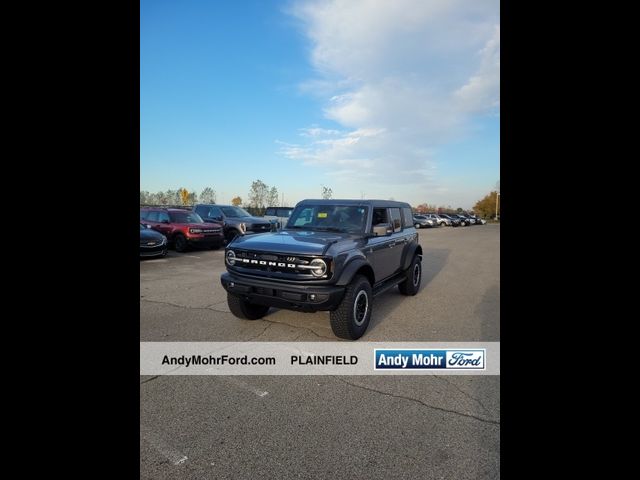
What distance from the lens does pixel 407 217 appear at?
7039 mm

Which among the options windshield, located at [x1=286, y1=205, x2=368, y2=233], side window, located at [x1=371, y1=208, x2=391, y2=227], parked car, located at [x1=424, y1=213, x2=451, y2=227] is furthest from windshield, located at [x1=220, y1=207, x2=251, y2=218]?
parked car, located at [x1=424, y1=213, x2=451, y2=227]

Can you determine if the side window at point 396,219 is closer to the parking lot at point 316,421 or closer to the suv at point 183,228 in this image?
the parking lot at point 316,421

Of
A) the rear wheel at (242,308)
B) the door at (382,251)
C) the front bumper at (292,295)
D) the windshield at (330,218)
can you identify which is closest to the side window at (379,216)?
the door at (382,251)

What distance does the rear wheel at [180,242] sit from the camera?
13.1 meters

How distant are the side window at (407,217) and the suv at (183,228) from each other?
8861 millimetres

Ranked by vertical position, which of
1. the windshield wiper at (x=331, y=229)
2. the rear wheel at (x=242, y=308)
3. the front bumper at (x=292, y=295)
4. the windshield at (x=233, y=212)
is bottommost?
the rear wheel at (x=242, y=308)

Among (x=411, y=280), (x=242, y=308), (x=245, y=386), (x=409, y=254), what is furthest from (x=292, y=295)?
(x=411, y=280)

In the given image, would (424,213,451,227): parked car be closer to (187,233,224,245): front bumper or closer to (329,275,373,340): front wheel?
(187,233,224,245): front bumper

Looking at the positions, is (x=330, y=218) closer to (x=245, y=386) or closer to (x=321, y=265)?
(x=321, y=265)

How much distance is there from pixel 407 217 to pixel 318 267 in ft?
11.8
